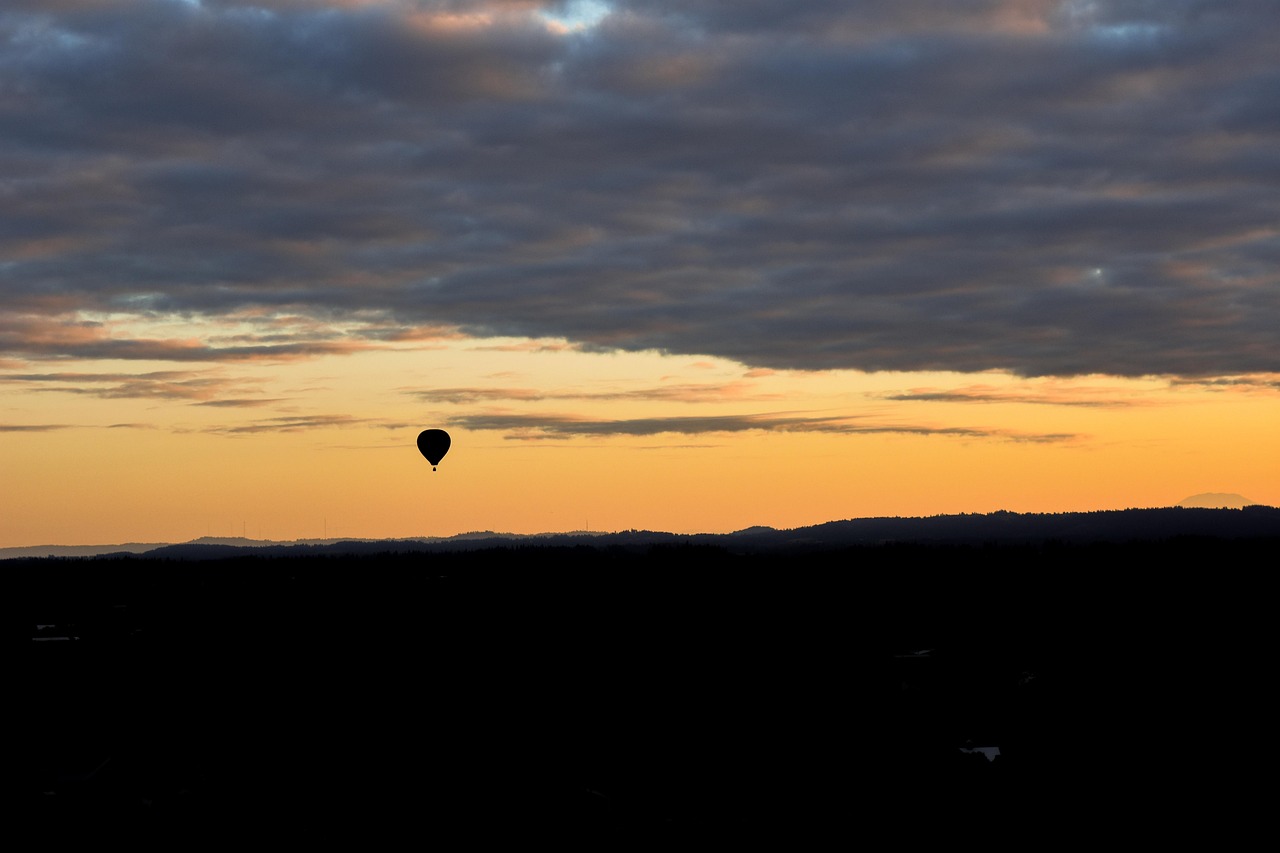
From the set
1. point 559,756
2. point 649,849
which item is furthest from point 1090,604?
point 649,849

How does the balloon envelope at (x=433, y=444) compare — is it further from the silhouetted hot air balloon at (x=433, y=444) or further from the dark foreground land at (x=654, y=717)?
the dark foreground land at (x=654, y=717)

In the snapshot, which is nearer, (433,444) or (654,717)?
(654,717)

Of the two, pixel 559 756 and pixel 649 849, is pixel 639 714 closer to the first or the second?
pixel 559 756

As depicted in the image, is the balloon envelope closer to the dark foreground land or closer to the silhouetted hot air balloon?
the silhouetted hot air balloon

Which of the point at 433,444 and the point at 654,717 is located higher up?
the point at 433,444

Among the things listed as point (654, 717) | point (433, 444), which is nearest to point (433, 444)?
point (433, 444)

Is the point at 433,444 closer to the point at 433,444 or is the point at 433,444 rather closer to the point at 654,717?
the point at 433,444

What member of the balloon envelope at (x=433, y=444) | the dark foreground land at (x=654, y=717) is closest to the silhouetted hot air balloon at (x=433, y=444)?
the balloon envelope at (x=433, y=444)
